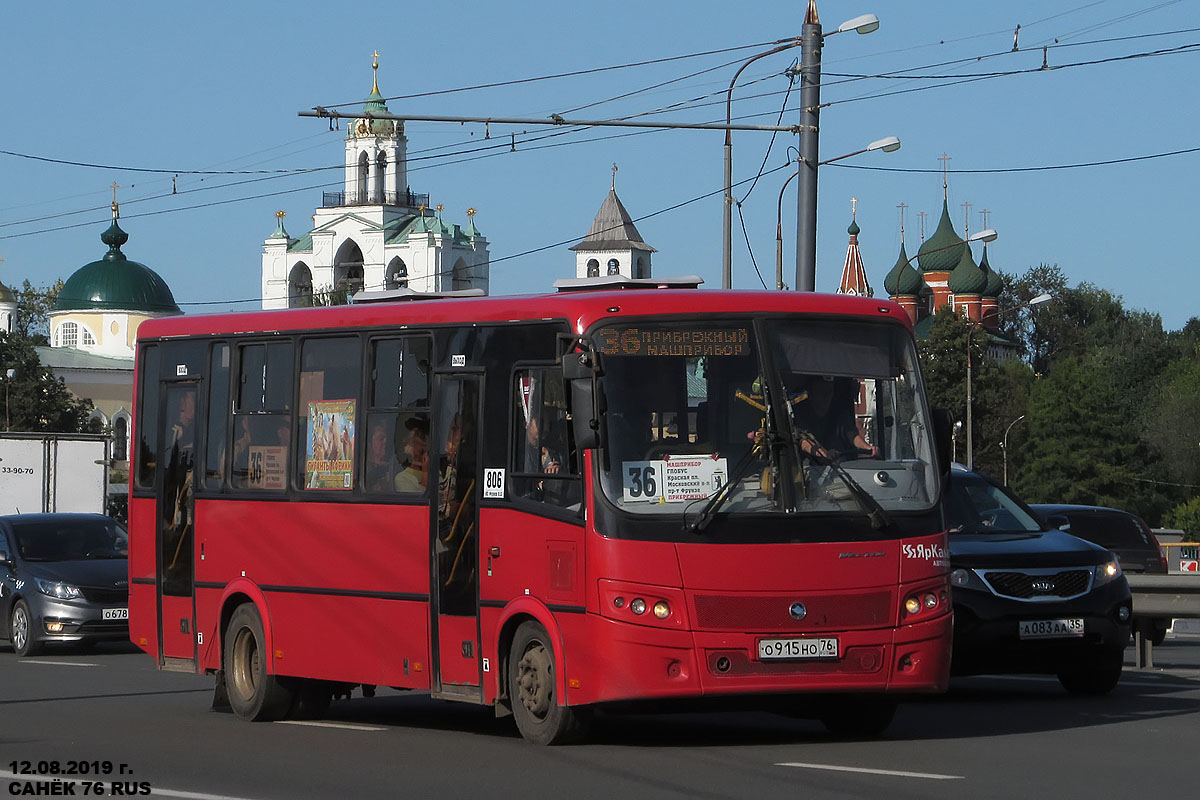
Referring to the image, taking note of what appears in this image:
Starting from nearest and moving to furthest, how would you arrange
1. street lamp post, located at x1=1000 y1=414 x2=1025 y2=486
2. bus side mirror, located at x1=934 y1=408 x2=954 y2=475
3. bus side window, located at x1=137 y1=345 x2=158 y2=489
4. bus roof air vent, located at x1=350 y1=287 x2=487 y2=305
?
1. bus side mirror, located at x1=934 y1=408 x2=954 y2=475
2. bus roof air vent, located at x1=350 y1=287 x2=487 y2=305
3. bus side window, located at x1=137 y1=345 x2=158 y2=489
4. street lamp post, located at x1=1000 y1=414 x2=1025 y2=486

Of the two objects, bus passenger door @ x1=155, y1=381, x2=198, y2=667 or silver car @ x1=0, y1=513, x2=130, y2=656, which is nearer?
bus passenger door @ x1=155, y1=381, x2=198, y2=667

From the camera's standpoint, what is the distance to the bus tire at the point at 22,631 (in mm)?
22078

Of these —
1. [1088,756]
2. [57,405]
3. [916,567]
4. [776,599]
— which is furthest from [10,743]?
[57,405]

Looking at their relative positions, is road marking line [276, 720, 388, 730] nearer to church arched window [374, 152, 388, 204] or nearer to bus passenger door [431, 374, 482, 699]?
bus passenger door [431, 374, 482, 699]

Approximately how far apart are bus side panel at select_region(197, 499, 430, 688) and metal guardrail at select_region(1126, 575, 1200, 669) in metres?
6.91

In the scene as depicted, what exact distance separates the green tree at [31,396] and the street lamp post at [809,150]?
212 ft

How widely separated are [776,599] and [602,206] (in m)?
133

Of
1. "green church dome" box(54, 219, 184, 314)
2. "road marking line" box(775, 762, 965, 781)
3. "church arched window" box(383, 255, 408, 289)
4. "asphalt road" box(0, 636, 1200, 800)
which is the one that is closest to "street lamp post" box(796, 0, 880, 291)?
"asphalt road" box(0, 636, 1200, 800)

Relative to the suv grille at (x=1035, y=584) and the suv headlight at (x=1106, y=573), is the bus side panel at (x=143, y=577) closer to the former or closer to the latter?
the suv grille at (x=1035, y=584)

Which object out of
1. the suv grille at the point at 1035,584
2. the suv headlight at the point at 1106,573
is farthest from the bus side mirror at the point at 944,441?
the suv headlight at the point at 1106,573

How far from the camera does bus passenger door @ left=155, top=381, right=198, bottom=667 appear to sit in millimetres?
15156

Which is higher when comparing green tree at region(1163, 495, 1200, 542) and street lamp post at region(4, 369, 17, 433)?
street lamp post at region(4, 369, 17, 433)

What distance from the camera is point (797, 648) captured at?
37.0 ft

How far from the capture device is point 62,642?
22578 millimetres
